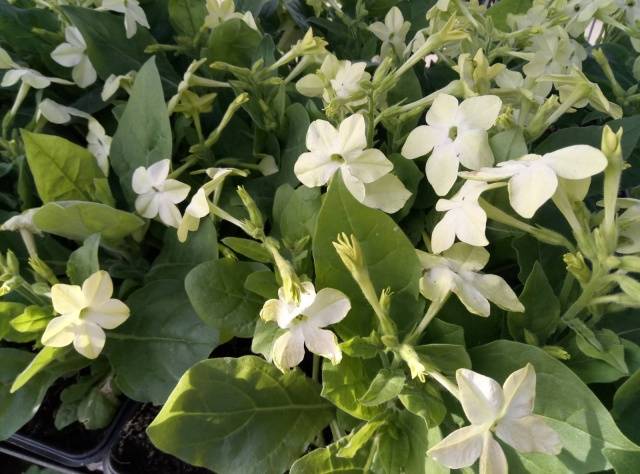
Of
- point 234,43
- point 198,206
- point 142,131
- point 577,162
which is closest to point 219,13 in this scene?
point 234,43

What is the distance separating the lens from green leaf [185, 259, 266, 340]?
366 mm

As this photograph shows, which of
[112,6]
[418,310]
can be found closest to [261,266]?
[418,310]

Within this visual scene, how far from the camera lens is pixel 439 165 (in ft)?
1.07

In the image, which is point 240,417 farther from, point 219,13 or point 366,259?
point 219,13

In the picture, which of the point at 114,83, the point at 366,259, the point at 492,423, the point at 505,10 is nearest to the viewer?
the point at 492,423

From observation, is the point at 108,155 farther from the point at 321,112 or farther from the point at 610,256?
the point at 610,256

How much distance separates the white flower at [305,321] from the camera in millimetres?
293

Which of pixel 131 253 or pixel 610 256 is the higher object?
pixel 610 256

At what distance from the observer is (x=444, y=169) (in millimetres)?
324

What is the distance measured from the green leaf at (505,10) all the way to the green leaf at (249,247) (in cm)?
35

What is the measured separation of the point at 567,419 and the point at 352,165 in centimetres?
17

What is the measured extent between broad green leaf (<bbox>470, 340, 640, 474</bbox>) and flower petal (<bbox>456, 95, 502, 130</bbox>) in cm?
12

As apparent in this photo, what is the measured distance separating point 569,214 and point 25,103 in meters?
0.47

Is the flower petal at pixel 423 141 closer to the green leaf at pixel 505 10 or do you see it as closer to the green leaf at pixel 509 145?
the green leaf at pixel 509 145
